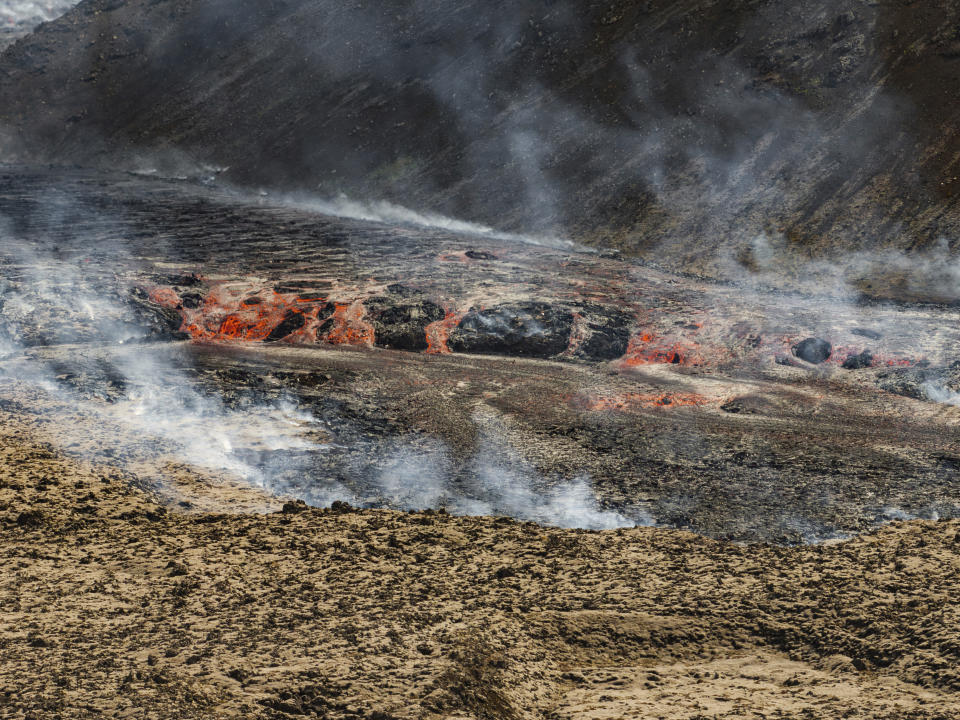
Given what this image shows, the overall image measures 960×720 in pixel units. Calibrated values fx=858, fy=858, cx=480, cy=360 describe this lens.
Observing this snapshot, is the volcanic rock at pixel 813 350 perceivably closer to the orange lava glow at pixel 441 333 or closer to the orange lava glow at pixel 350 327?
the orange lava glow at pixel 441 333

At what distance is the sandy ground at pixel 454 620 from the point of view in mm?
4977

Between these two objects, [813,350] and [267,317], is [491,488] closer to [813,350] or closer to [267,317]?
[267,317]

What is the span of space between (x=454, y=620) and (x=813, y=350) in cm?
1162

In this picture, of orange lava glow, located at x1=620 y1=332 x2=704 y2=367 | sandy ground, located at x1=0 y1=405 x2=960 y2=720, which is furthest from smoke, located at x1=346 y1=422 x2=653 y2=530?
orange lava glow, located at x1=620 y1=332 x2=704 y2=367

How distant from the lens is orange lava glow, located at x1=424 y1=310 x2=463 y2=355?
1556cm

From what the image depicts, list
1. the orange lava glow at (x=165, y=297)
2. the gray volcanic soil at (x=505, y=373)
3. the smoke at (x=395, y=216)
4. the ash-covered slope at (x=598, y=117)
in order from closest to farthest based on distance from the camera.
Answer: the gray volcanic soil at (x=505, y=373), the orange lava glow at (x=165, y=297), the ash-covered slope at (x=598, y=117), the smoke at (x=395, y=216)

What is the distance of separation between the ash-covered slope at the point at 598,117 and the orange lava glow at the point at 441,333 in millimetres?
10731

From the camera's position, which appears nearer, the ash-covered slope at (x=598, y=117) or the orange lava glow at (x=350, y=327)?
the orange lava glow at (x=350, y=327)

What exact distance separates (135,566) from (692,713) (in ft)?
13.5

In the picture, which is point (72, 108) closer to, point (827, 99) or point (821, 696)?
point (827, 99)

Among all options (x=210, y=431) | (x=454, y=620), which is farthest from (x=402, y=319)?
(x=454, y=620)

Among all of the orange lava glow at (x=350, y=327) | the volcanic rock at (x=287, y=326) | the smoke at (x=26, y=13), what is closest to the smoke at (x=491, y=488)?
the orange lava glow at (x=350, y=327)

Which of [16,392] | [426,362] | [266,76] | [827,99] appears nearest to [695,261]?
[827,99]

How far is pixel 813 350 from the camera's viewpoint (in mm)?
15477
